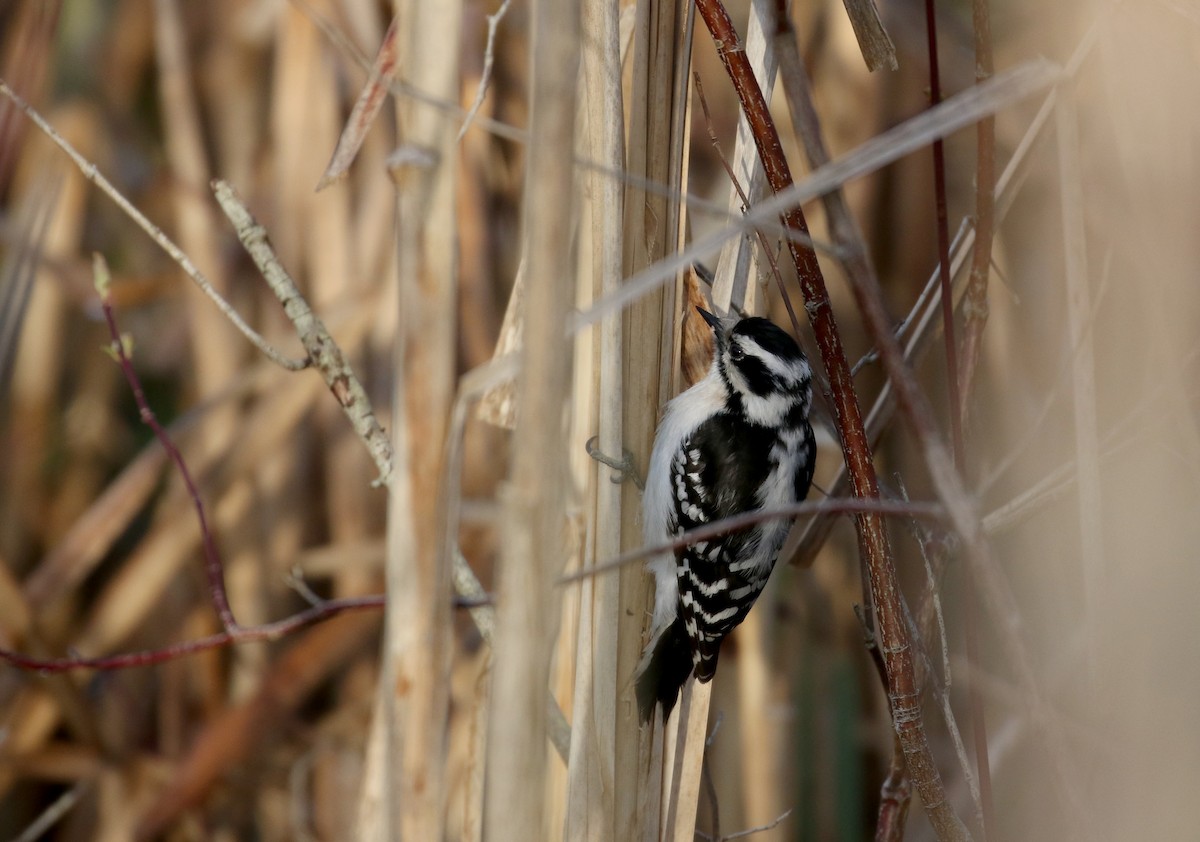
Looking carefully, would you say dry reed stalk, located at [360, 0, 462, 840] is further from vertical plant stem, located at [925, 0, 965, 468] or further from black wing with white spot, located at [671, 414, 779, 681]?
black wing with white spot, located at [671, 414, 779, 681]

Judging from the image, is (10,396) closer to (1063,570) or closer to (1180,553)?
(1063,570)

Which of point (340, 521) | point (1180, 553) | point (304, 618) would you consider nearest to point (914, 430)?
point (1180, 553)

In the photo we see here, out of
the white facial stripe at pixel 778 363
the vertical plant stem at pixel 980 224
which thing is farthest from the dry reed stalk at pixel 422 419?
the white facial stripe at pixel 778 363

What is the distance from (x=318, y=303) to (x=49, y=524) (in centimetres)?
118

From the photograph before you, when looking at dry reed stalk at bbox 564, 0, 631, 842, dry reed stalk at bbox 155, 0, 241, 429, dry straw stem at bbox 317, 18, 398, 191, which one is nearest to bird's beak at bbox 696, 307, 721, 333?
dry reed stalk at bbox 564, 0, 631, 842

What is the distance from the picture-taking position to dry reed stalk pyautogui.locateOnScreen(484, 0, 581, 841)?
2.83ft

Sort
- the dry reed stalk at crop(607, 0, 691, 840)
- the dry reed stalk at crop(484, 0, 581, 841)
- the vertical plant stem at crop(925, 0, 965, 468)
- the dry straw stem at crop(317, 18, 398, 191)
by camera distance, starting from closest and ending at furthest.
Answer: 1. the dry reed stalk at crop(484, 0, 581, 841)
2. the vertical plant stem at crop(925, 0, 965, 468)
3. the dry straw stem at crop(317, 18, 398, 191)
4. the dry reed stalk at crop(607, 0, 691, 840)

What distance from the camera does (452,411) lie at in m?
0.97

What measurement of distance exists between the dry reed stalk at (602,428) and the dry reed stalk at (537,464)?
44 cm

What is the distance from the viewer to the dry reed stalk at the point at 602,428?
139 cm

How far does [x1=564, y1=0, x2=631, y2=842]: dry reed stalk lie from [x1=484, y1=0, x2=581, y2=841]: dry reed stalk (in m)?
0.44

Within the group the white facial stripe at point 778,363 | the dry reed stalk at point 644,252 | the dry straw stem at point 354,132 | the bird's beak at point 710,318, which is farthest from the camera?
the white facial stripe at point 778,363

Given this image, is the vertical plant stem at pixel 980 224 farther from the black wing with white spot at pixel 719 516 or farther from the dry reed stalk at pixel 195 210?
the dry reed stalk at pixel 195 210

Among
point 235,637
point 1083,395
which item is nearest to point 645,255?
point 1083,395
